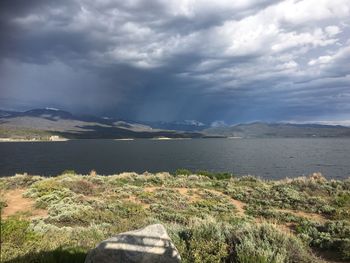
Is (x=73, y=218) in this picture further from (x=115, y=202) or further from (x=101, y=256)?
(x=101, y=256)

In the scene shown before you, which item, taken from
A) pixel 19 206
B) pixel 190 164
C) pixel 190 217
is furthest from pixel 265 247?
pixel 190 164

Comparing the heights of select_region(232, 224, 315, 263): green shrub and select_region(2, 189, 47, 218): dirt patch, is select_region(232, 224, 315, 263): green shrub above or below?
above

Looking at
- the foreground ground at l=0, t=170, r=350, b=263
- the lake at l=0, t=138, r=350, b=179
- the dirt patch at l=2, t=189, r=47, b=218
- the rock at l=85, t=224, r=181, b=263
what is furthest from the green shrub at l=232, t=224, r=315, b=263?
the lake at l=0, t=138, r=350, b=179

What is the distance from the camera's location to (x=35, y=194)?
2288 centimetres

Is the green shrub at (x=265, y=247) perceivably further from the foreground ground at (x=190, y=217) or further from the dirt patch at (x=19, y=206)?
the dirt patch at (x=19, y=206)

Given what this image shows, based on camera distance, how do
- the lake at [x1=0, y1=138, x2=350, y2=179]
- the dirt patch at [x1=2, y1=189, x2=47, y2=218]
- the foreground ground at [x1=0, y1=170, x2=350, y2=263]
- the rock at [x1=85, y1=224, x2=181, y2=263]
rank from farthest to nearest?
the lake at [x1=0, y1=138, x2=350, y2=179] < the dirt patch at [x1=2, y1=189, x2=47, y2=218] < the foreground ground at [x1=0, y1=170, x2=350, y2=263] < the rock at [x1=85, y1=224, x2=181, y2=263]

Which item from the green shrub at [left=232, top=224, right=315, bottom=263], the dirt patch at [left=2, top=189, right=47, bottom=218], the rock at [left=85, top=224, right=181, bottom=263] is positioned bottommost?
the dirt patch at [left=2, top=189, right=47, bottom=218]

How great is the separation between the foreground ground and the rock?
1.11 metres

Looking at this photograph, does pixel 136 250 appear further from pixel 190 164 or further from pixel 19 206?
pixel 190 164

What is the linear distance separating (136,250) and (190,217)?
11207 millimetres

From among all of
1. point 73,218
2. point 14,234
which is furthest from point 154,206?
point 14,234

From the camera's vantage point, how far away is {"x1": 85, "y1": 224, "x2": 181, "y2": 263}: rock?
6.67 metres

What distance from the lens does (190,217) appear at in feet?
57.7

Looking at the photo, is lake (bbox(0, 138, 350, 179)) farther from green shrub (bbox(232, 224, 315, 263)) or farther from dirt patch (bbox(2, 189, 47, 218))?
green shrub (bbox(232, 224, 315, 263))
